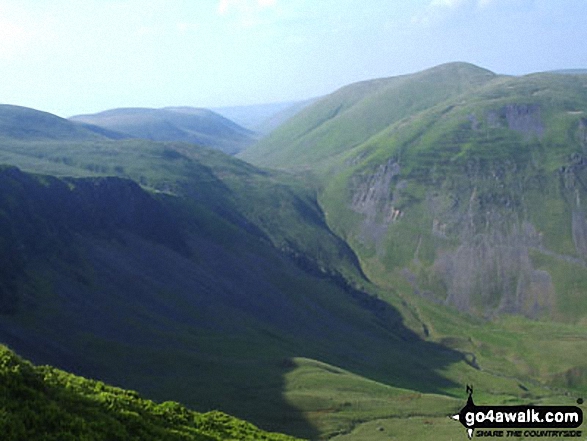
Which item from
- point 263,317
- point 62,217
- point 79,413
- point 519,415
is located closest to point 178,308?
point 263,317

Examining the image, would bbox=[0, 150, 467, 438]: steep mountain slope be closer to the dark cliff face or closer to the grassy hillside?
the dark cliff face

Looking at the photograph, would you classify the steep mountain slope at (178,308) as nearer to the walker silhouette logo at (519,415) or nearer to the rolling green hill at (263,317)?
the rolling green hill at (263,317)

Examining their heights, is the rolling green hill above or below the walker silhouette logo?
below

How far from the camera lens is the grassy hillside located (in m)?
21.5

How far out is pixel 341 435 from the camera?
75375 mm

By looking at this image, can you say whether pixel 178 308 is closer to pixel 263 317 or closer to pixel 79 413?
pixel 263 317

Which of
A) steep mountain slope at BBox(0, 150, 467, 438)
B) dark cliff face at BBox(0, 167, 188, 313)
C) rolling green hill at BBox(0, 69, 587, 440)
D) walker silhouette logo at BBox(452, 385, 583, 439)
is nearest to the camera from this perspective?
walker silhouette logo at BBox(452, 385, 583, 439)

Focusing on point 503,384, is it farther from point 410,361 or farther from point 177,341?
point 177,341

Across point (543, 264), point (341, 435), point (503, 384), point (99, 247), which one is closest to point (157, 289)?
point (99, 247)

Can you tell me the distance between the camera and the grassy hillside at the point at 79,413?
21.5 metres

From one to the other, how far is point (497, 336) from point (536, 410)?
13613 cm

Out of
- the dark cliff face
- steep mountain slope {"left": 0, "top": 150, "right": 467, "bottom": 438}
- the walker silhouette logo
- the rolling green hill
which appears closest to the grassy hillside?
the walker silhouette logo

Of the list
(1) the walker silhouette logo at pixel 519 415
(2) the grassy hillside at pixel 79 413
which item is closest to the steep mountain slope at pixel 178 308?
(1) the walker silhouette logo at pixel 519 415

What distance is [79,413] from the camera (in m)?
24.2
